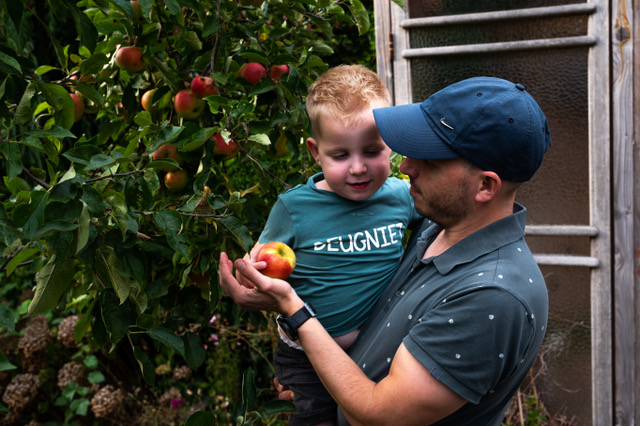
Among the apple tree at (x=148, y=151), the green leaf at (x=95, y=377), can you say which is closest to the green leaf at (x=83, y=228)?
the apple tree at (x=148, y=151)

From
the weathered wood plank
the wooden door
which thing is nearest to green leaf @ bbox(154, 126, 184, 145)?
the wooden door

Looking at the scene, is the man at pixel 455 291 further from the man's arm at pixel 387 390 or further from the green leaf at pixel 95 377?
the green leaf at pixel 95 377

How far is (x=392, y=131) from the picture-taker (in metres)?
1.25

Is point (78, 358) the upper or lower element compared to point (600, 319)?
lower

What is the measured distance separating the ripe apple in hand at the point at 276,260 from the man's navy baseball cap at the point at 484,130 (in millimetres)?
366

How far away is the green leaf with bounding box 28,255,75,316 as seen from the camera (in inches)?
45.4

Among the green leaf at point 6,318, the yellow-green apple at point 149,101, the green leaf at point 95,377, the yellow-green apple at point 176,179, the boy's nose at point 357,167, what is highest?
the yellow-green apple at point 149,101

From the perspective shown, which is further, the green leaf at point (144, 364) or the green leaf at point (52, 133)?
the green leaf at point (144, 364)

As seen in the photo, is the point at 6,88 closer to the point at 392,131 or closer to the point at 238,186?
the point at 392,131

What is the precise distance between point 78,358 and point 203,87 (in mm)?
2561

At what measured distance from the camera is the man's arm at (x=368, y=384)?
3.50ft

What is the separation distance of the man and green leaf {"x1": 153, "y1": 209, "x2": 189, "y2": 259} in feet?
0.42

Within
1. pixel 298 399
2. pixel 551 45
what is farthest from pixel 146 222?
pixel 551 45

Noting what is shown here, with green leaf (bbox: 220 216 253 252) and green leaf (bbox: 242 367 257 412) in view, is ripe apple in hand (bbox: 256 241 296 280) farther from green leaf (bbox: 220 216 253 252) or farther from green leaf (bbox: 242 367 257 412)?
green leaf (bbox: 242 367 257 412)
